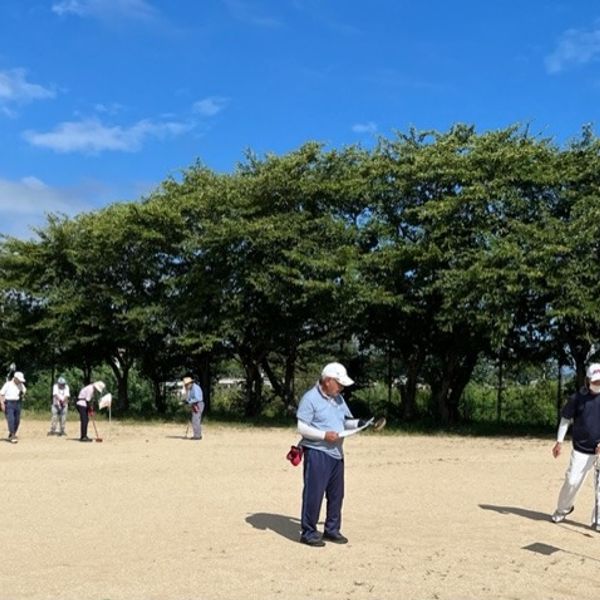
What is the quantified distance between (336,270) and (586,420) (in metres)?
14.5

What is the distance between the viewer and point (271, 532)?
842 cm

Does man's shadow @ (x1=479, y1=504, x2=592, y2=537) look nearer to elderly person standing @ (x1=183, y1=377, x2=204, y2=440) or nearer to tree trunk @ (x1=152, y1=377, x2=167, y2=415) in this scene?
elderly person standing @ (x1=183, y1=377, x2=204, y2=440)

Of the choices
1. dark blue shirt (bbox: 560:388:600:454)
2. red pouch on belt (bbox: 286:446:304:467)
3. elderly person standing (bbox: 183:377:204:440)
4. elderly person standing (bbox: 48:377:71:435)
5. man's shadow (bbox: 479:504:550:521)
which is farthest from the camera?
elderly person standing (bbox: 48:377:71:435)

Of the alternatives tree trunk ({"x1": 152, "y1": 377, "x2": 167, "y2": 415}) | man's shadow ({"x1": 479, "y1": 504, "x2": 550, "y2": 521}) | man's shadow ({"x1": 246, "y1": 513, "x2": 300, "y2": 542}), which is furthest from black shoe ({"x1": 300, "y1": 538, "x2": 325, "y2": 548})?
tree trunk ({"x1": 152, "y1": 377, "x2": 167, "y2": 415})

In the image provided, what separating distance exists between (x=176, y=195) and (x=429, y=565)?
21.5 metres

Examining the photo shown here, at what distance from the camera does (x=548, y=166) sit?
22.5 metres

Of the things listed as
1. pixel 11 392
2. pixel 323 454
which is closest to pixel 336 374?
pixel 323 454

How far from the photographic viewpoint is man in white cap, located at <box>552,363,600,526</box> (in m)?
8.99

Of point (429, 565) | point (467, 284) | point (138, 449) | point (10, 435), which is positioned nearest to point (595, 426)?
point (429, 565)

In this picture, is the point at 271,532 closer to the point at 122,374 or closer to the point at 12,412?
the point at 12,412

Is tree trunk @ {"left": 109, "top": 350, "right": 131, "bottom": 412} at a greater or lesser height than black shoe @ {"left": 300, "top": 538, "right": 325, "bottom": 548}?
greater

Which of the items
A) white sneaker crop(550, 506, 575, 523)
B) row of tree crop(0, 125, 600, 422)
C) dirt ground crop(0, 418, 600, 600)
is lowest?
dirt ground crop(0, 418, 600, 600)

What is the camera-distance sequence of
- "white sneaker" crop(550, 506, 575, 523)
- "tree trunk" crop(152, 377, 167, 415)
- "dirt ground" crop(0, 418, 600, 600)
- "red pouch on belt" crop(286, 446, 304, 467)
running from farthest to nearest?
"tree trunk" crop(152, 377, 167, 415), "white sneaker" crop(550, 506, 575, 523), "red pouch on belt" crop(286, 446, 304, 467), "dirt ground" crop(0, 418, 600, 600)

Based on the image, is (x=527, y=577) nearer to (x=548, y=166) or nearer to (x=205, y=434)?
(x=205, y=434)
